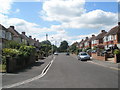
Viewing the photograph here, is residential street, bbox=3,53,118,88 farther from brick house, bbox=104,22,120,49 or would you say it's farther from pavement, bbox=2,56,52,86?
brick house, bbox=104,22,120,49

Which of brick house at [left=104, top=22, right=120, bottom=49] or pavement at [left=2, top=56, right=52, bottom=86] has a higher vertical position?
brick house at [left=104, top=22, right=120, bottom=49]

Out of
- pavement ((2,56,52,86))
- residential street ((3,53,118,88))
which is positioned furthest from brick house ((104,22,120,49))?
pavement ((2,56,52,86))

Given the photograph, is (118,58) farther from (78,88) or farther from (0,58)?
(78,88)

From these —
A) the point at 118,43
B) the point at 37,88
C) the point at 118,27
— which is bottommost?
the point at 37,88

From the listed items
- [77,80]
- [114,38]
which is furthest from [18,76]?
[114,38]

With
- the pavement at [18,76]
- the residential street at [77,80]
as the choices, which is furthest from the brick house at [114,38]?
the pavement at [18,76]

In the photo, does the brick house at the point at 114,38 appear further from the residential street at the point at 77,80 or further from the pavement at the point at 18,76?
the pavement at the point at 18,76

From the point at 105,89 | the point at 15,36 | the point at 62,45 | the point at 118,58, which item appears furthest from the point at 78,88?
the point at 62,45

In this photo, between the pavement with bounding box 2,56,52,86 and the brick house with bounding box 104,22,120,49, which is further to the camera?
the brick house with bounding box 104,22,120,49

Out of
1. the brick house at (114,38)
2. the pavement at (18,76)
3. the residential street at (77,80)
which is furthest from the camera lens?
the brick house at (114,38)

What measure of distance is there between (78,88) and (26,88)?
2.35m

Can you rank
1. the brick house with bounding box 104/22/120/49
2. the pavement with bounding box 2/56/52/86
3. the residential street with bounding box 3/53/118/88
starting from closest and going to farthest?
1. the residential street with bounding box 3/53/118/88
2. the pavement with bounding box 2/56/52/86
3. the brick house with bounding box 104/22/120/49

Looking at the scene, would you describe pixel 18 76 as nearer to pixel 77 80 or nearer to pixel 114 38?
pixel 77 80

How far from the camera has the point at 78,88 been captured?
8.29 metres
